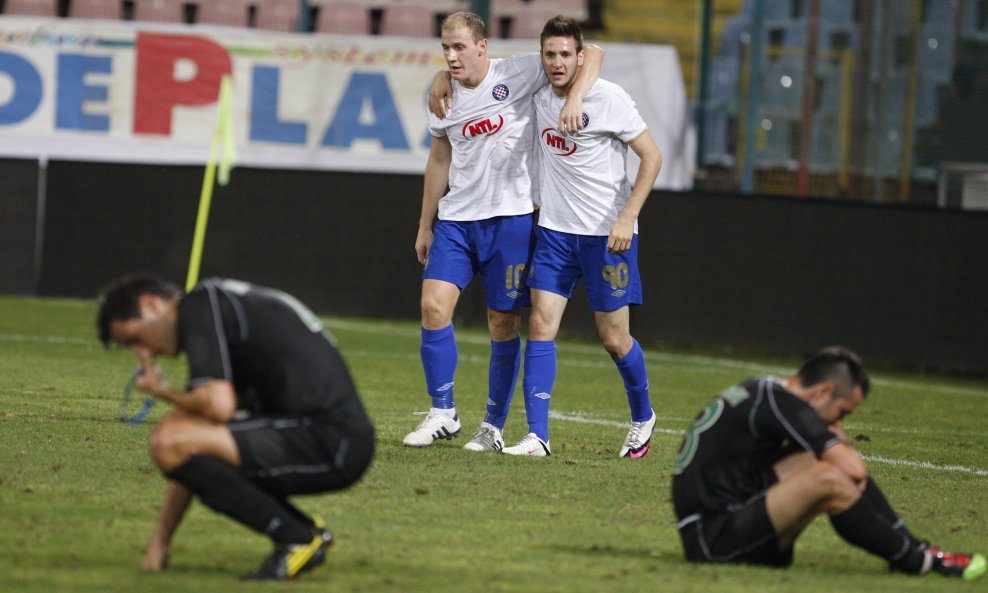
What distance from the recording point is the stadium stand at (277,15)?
19.3 metres

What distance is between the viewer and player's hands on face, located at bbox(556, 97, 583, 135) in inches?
296

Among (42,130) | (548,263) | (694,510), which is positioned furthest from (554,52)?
(42,130)

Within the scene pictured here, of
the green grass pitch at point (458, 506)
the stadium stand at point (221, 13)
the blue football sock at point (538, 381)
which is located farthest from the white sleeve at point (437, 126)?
the stadium stand at point (221, 13)

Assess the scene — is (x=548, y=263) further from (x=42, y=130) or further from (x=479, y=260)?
(x=42, y=130)

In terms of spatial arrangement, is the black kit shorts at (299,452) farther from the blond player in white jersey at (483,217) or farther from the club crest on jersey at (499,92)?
the club crest on jersey at (499,92)

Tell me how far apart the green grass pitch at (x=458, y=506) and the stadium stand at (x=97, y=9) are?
9.02m

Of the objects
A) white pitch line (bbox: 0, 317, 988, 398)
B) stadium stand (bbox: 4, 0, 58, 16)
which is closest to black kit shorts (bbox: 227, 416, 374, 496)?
white pitch line (bbox: 0, 317, 988, 398)

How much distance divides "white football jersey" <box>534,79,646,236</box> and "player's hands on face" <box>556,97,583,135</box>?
121 mm

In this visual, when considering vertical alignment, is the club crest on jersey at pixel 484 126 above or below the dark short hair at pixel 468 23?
below

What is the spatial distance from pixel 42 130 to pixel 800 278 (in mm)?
9284

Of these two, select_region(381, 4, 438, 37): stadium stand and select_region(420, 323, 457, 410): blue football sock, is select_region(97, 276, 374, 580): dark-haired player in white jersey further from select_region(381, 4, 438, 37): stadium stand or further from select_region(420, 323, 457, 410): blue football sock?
select_region(381, 4, 438, 37): stadium stand

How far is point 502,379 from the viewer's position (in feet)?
26.2

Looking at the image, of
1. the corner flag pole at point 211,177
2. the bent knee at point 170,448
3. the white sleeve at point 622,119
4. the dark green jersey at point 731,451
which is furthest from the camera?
the corner flag pole at point 211,177

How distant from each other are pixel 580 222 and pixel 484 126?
74cm
